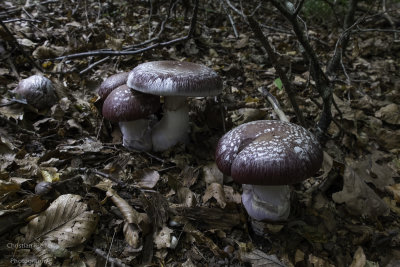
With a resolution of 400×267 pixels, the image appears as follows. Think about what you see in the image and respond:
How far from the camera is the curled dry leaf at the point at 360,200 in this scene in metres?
2.41

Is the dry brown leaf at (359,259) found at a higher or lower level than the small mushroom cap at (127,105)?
lower

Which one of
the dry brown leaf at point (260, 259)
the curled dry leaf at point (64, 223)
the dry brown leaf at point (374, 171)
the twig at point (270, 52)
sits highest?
the twig at point (270, 52)

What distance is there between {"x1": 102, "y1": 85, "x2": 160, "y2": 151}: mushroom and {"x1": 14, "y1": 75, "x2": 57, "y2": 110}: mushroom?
0.92 metres

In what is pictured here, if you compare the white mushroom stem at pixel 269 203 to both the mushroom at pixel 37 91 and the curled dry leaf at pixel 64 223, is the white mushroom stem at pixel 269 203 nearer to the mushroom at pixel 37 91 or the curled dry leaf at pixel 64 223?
the curled dry leaf at pixel 64 223

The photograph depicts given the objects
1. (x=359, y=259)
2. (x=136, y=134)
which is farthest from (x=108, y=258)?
(x=359, y=259)

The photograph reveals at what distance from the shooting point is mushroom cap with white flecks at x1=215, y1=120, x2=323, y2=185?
181 centimetres

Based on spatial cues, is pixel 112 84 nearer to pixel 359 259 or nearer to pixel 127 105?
pixel 127 105

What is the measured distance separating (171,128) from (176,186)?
26.9 inches

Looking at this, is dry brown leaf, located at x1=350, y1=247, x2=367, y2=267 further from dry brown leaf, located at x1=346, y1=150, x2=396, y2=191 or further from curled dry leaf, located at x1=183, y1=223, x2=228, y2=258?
curled dry leaf, located at x1=183, y1=223, x2=228, y2=258

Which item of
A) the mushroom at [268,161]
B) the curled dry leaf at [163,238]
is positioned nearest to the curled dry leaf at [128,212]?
the curled dry leaf at [163,238]

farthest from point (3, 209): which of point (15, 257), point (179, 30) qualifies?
point (179, 30)

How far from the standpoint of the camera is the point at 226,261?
6.66 ft

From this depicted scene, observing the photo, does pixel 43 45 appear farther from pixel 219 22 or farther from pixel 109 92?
pixel 219 22

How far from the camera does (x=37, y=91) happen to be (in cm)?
314
